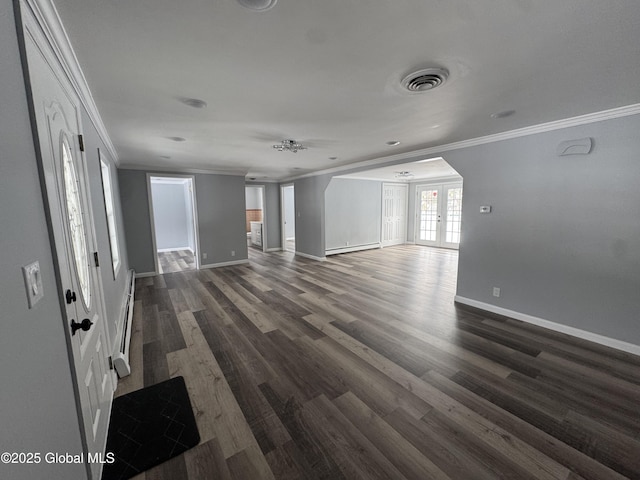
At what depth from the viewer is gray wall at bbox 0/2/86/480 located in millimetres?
672

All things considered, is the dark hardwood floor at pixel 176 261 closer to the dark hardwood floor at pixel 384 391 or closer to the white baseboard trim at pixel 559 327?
the dark hardwood floor at pixel 384 391

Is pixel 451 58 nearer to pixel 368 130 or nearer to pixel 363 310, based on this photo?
pixel 368 130

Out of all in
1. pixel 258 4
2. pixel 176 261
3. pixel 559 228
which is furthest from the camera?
pixel 176 261

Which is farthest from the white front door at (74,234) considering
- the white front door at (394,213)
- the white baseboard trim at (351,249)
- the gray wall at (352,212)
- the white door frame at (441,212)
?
the white door frame at (441,212)

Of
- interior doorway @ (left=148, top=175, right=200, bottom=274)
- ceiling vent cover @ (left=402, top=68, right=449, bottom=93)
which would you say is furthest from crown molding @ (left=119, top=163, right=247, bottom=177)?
ceiling vent cover @ (left=402, top=68, right=449, bottom=93)

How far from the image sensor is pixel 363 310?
12.1 ft

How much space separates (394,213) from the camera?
30.1ft

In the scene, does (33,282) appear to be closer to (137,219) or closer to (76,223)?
(76,223)

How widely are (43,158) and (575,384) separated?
3.82m

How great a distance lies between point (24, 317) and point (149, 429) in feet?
4.96

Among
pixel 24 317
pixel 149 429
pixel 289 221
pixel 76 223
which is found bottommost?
pixel 149 429

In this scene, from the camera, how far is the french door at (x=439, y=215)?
8203 millimetres

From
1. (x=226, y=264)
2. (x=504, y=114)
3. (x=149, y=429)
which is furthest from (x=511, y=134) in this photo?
(x=226, y=264)

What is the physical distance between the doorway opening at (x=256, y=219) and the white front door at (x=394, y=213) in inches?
160
